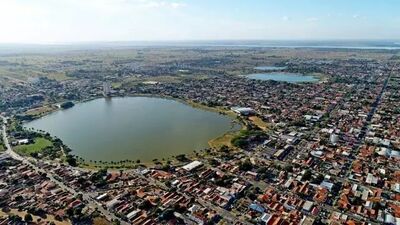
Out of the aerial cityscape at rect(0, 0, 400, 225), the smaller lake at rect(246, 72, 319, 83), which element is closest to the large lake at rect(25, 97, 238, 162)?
the aerial cityscape at rect(0, 0, 400, 225)

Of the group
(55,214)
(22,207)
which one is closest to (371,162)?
(55,214)

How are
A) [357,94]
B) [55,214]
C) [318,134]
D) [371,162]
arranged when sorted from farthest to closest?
1. [357,94]
2. [318,134]
3. [371,162]
4. [55,214]

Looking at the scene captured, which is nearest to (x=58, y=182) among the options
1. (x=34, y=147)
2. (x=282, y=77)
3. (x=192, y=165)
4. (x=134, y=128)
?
(x=34, y=147)

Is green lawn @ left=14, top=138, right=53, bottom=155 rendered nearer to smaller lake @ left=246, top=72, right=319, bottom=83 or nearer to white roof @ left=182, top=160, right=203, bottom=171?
white roof @ left=182, top=160, right=203, bottom=171

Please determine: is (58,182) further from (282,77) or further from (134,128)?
(282,77)

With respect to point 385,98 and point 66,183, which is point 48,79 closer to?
point 66,183

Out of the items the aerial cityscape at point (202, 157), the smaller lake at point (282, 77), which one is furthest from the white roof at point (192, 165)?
the smaller lake at point (282, 77)
